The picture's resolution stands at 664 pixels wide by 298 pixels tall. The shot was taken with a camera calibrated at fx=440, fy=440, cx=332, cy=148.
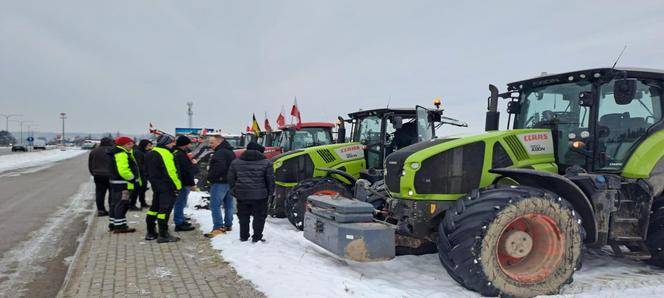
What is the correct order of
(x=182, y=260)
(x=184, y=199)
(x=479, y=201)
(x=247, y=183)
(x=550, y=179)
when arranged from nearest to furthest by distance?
(x=479, y=201)
(x=550, y=179)
(x=182, y=260)
(x=247, y=183)
(x=184, y=199)

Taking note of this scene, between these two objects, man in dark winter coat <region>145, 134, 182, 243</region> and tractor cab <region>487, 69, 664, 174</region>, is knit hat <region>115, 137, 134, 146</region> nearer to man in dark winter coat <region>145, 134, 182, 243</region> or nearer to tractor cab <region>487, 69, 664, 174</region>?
man in dark winter coat <region>145, 134, 182, 243</region>

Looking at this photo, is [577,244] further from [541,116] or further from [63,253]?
[63,253]

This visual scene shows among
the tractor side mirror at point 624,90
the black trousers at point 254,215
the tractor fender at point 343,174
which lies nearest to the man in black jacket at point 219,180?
the black trousers at point 254,215

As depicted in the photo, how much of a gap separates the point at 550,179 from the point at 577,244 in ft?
2.40

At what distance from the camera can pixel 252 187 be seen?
6.35 meters

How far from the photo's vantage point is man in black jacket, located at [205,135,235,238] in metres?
7.11

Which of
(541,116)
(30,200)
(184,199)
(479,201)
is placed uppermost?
(541,116)

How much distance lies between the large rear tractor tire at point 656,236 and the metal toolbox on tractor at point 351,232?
3.34 metres

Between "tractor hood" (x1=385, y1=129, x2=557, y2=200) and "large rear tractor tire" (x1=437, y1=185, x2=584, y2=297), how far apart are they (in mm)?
470

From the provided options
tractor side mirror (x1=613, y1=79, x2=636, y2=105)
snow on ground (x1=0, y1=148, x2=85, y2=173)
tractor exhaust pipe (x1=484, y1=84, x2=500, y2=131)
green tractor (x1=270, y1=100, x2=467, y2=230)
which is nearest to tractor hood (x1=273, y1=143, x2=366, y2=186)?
green tractor (x1=270, y1=100, x2=467, y2=230)

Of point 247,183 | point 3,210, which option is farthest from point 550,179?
point 3,210

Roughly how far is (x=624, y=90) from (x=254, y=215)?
16.3ft

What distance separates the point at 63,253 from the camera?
21.5 ft

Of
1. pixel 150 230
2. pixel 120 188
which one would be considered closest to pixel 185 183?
pixel 150 230
